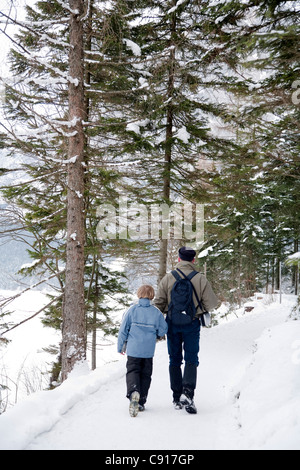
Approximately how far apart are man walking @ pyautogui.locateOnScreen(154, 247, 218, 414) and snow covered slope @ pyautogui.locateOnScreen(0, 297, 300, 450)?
0.33 metres

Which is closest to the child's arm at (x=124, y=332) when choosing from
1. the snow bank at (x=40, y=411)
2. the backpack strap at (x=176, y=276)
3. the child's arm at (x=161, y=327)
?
the child's arm at (x=161, y=327)

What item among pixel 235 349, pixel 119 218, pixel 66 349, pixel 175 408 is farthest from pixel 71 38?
pixel 235 349

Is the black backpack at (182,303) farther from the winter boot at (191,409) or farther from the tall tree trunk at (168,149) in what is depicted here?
the tall tree trunk at (168,149)

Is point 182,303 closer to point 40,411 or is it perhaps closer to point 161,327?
point 161,327

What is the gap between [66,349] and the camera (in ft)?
23.7

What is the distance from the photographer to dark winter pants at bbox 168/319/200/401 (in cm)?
462

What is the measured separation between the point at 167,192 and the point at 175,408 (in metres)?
7.94

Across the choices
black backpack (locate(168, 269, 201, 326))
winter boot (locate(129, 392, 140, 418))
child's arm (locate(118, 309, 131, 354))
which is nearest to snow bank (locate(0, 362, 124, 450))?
winter boot (locate(129, 392, 140, 418))

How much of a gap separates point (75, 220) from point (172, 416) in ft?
15.2

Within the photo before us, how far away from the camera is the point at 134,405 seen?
4.32 metres

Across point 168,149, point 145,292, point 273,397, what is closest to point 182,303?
point 145,292

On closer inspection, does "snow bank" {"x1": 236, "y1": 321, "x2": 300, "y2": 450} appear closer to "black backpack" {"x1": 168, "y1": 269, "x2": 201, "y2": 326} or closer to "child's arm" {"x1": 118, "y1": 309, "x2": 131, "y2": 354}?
Result: "black backpack" {"x1": 168, "y1": 269, "x2": 201, "y2": 326}

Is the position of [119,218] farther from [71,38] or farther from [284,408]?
[284,408]

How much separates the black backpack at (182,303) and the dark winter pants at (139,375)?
0.73 metres
